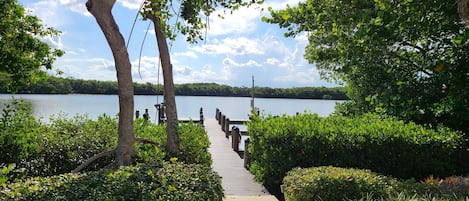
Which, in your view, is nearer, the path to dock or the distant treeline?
the path to dock

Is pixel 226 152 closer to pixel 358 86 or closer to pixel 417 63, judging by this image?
pixel 358 86

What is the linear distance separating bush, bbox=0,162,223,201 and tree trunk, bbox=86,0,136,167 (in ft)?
3.09

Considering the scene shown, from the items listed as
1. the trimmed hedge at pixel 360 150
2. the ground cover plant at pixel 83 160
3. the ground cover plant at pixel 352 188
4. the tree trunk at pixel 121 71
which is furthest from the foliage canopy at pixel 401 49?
the tree trunk at pixel 121 71

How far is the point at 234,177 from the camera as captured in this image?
30.9 feet

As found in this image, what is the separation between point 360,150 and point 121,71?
15.0 ft

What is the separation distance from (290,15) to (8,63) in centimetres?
573

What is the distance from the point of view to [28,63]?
874 centimetres

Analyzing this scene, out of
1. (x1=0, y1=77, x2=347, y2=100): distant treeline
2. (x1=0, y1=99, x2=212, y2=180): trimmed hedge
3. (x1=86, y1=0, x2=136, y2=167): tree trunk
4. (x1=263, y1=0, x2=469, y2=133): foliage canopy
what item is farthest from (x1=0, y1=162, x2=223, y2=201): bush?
(x1=0, y1=77, x2=347, y2=100): distant treeline

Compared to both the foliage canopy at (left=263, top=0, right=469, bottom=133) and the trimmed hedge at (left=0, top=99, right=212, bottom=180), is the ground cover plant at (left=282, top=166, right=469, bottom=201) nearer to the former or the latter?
the trimmed hedge at (left=0, top=99, right=212, bottom=180)

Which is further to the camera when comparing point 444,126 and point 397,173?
point 444,126

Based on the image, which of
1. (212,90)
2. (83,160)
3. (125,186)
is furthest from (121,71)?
(212,90)

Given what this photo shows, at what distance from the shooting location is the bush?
399 cm

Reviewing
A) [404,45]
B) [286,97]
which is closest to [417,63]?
[404,45]

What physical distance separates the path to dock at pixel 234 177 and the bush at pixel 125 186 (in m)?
2.15
